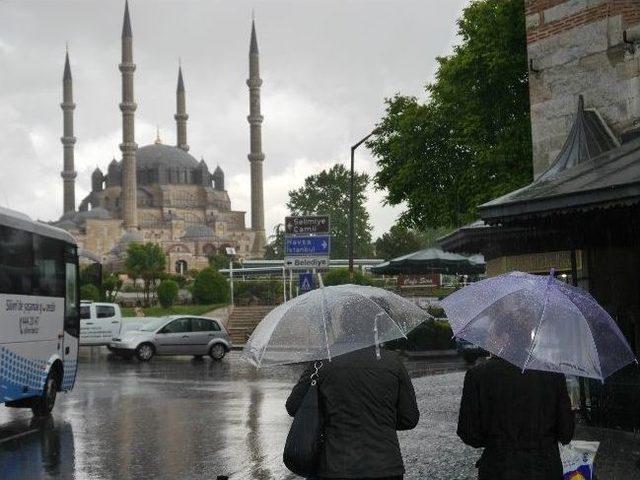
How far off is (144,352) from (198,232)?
307ft

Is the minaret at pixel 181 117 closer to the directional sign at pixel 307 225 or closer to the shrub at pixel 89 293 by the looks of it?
the shrub at pixel 89 293

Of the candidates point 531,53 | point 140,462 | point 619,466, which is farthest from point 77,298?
point 619,466

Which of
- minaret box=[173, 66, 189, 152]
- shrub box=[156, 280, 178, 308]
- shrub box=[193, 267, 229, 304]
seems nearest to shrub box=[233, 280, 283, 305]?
shrub box=[193, 267, 229, 304]

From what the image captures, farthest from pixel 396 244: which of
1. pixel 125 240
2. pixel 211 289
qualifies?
pixel 125 240

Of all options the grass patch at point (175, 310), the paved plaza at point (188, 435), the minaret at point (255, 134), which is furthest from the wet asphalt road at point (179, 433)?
Answer: the minaret at point (255, 134)

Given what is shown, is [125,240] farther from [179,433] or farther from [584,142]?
[584,142]

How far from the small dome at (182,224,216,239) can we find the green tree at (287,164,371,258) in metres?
22.0

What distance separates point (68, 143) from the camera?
119m

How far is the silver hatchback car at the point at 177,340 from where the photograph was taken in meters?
29.9

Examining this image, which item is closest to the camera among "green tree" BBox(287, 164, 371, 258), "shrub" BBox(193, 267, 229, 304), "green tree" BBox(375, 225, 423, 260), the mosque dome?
"shrub" BBox(193, 267, 229, 304)

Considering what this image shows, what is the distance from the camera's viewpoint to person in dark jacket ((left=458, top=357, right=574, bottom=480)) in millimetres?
4559

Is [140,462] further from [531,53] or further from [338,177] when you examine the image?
[338,177]

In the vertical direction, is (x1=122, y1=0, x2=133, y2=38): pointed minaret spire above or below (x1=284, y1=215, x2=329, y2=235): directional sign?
above

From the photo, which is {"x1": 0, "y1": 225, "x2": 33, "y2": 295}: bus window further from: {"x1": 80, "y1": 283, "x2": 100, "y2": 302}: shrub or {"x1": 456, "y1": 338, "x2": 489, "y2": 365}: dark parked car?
{"x1": 80, "y1": 283, "x2": 100, "y2": 302}: shrub
